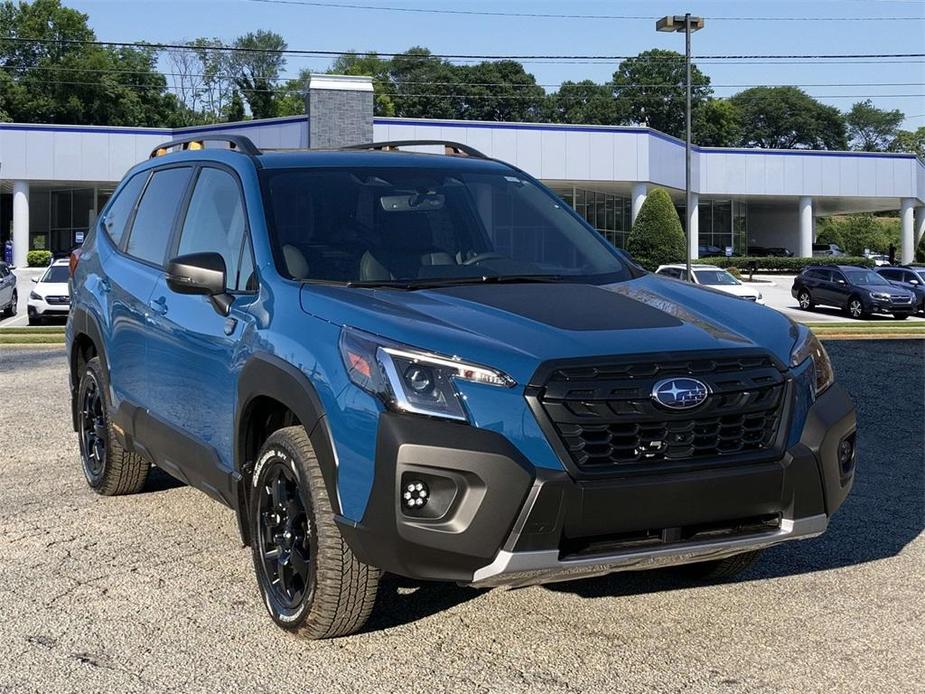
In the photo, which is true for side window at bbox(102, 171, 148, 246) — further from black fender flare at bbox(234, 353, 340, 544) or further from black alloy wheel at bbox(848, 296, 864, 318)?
black alloy wheel at bbox(848, 296, 864, 318)

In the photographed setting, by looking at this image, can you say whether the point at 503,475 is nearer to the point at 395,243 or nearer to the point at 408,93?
the point at 395,243

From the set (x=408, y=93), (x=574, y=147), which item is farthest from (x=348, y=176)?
(x=408, y=93)

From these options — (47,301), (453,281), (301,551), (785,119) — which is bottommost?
(301,551)

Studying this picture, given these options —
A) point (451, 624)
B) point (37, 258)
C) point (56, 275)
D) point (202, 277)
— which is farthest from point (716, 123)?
point (451, 624)

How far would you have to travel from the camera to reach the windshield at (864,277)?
34062mm

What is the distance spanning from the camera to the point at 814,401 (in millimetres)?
4117

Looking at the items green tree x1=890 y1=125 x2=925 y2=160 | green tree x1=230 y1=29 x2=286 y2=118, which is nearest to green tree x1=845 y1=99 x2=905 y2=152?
green tree x1=890 y1=125 x2=925 y2=160

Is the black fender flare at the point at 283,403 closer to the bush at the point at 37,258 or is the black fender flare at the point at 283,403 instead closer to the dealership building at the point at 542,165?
the dealership building at the point at 542,165

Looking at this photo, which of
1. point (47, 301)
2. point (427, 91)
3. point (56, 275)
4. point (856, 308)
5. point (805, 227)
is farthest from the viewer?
point (427, 91)

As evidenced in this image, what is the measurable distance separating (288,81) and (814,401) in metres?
120

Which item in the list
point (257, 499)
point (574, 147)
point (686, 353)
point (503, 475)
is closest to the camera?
point (503, 475)

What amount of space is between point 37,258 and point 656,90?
260ft

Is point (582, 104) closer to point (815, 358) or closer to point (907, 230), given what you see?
point (907, 230)

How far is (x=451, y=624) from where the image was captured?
14.5 feet
